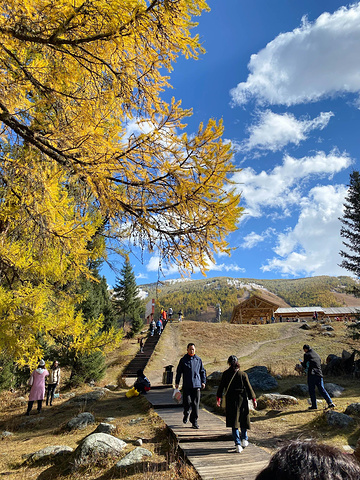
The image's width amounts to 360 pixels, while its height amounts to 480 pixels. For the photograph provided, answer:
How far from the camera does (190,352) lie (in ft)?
20.5

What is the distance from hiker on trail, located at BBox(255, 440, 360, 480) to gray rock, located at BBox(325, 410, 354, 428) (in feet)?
22.8

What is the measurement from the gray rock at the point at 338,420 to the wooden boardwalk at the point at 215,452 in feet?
7.84

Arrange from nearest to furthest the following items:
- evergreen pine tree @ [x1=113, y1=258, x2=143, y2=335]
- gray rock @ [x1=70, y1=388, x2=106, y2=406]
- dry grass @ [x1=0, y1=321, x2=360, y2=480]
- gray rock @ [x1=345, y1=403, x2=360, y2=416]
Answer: dry grass @ [x1=0, y1=321, x2=360, y2=480] < gray rock @ [x1=345, y1=403, x2=360, y2=416] < gray rock @ [x1=70, y1=388, x2=106, y2=406] < evergreen pine tree @ [x1=113, y1=258, x2=143, y2=335]

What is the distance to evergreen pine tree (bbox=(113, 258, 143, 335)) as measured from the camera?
35.7 m

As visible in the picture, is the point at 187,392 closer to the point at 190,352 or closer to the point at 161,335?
the point at 190,352

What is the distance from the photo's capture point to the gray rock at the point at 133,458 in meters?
4.51

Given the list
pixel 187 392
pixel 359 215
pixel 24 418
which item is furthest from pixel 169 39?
pixel 359 215

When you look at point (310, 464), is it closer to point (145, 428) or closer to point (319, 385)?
point (145, 428)

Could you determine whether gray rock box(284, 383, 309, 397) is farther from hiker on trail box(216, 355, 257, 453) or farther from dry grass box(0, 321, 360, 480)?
hiker on trail box(216, 355, 257, 453)

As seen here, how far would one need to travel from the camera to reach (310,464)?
95cm

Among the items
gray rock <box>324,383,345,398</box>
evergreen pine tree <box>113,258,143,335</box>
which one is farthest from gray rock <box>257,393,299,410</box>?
evergreen pine tree <box>113,258,143,335</box>

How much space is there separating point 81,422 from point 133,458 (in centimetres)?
367

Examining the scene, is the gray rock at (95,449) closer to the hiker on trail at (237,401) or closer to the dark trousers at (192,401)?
the dark trousers at (192,401)

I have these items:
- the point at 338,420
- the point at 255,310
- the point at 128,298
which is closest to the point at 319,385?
the point at 338,420
